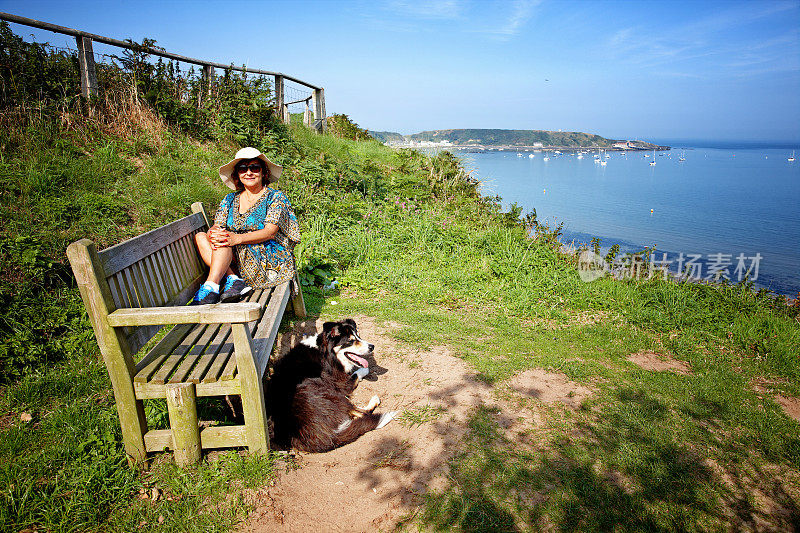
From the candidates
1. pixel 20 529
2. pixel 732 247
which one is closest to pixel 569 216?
pixel 732 247

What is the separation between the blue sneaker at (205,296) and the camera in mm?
3683

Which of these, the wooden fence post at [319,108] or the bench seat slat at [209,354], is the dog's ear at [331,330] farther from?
the wooden fence post at [319,108]

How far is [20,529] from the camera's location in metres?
2.14

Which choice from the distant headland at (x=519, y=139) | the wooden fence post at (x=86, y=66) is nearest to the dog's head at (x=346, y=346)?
the wooden fence post at (x=86, y=66)

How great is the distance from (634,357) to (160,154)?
26.1ft

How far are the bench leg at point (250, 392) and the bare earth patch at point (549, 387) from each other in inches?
86.7

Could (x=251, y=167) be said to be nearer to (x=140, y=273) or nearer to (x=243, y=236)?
(x=243, y=236)

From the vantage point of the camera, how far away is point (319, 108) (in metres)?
17.2

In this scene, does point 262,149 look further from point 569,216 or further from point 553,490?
point 569,216

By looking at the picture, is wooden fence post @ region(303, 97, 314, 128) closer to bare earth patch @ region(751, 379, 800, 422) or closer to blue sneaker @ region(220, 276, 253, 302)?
blue sneaker @ region(220, 276, 253, 302)

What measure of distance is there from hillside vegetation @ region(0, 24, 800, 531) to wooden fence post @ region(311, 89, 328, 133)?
284 inches

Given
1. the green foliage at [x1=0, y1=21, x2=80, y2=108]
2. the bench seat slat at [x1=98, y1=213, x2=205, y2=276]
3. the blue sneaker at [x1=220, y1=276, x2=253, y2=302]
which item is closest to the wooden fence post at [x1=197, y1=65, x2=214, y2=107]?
the green foliage at [x1=0, y1=21, x2=80, y2=108]

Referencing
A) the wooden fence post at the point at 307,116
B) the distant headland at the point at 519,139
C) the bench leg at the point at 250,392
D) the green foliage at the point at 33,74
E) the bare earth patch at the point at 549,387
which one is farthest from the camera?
the distant headland at the point at 519,139

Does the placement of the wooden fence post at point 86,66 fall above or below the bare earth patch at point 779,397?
above
